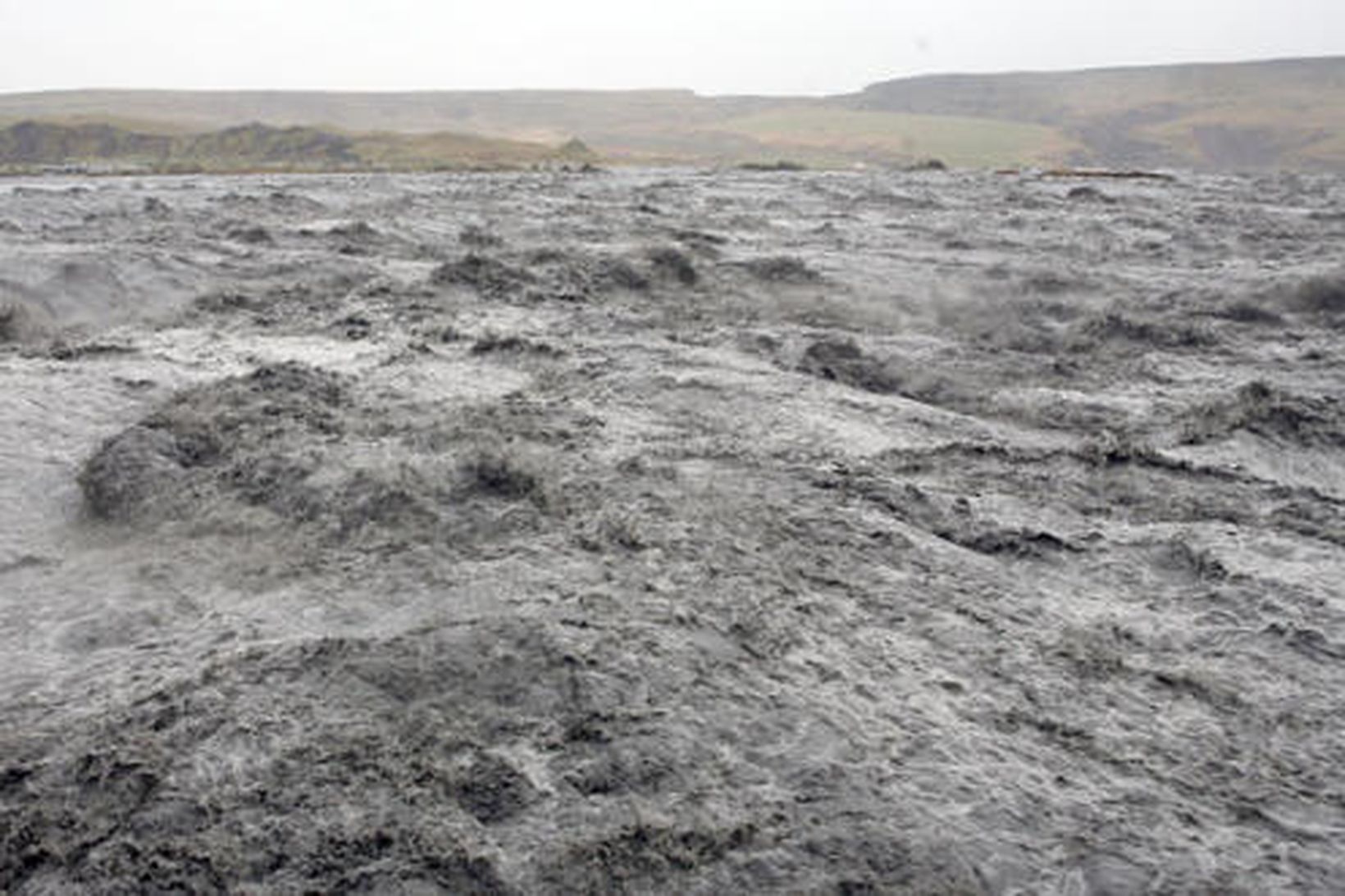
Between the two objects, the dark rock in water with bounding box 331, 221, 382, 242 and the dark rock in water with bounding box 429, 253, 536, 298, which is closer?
the dark rock in water with bounding box 429, 253, 536, 298

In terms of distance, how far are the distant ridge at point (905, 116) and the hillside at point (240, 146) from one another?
3.89 feet

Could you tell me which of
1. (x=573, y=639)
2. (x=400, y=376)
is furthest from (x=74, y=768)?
(x=400, y=376)

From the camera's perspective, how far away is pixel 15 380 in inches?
154

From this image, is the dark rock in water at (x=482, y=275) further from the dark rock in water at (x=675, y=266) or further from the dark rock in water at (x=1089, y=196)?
the dark rock in water at (x=1089, y=196)

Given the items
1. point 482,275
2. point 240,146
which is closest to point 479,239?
point 482,275

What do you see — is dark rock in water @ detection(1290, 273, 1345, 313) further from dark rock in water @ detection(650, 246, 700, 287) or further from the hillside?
the hillside

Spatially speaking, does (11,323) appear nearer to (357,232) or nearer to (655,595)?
(357,232)

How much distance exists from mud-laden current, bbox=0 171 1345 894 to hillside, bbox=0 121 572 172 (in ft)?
73.8

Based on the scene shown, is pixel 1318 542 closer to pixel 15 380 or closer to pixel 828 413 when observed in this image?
pixel 828 413

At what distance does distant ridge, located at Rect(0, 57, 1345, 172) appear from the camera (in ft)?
146

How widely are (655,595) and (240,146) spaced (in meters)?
31.4

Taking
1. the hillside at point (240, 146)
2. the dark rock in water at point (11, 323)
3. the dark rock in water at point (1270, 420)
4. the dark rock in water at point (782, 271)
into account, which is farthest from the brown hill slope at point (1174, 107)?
the dark rock in water at point (11, 323)

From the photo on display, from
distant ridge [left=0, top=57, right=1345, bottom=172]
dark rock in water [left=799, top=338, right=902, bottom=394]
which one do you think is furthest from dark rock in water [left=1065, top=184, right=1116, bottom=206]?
distant ridge [left=0, top=57, right=1345, bottom=172]

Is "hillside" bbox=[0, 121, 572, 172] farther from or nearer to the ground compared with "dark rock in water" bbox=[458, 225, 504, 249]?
farther from the ground
